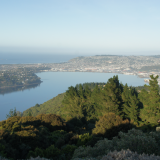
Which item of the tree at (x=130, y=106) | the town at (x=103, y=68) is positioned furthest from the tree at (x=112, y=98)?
the town at (x=103, y=68)

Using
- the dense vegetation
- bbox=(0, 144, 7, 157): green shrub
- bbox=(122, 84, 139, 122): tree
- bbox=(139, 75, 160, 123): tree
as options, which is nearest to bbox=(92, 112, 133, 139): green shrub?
the dense vegetation

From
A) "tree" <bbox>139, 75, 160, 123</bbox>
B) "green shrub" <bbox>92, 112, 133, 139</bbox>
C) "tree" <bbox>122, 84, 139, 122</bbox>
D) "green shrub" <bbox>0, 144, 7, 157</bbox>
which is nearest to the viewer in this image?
"green shrub" <bbox>0, 144, 7, 157</bbox>

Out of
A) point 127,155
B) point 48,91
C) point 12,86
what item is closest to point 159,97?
point 127,155

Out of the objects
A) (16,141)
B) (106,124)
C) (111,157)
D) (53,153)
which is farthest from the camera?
(106,124)

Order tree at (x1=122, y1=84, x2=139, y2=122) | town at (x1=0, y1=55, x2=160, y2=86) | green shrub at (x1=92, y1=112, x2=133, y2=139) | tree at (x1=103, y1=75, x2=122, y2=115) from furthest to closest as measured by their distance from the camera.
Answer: town at (x1=0, y1=55, x2=160, y2=86), tree at (x1=103, y1=75, x2=122, y2=115), tree at (x1=122, y1=84, x2=139, y2=122), green shrub at (x1=92, y1=112, x2=133, y2=139)

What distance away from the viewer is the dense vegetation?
4922mm

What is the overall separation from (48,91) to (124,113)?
50668 mm

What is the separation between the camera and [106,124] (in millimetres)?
8492

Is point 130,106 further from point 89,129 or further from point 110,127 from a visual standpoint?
point 110,127

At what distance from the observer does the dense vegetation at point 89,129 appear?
4922 millimetres

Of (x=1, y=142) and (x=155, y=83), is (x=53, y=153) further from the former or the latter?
(x=155, y=83)

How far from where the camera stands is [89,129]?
1291 cm

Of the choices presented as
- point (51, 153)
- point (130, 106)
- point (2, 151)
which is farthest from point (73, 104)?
point (2, 151)

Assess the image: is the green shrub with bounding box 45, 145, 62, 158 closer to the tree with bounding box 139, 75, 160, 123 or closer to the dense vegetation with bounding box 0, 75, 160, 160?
the dense vegetation with bounding box 0, 75, 160, 160
